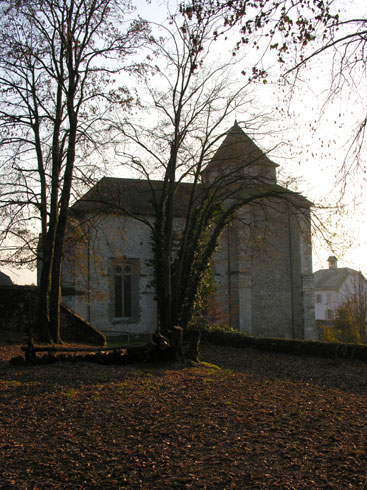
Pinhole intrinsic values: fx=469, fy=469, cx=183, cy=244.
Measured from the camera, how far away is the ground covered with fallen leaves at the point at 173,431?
170 inches

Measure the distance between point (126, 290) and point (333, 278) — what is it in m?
42.9

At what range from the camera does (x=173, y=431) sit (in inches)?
219

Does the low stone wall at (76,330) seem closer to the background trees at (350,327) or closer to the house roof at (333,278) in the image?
the background trees at (350,327)

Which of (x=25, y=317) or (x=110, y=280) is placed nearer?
(x=25, y=317)

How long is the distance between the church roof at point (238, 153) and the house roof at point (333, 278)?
46136mm

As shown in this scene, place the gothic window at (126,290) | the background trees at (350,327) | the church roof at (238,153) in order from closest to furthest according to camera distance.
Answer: the church roof at (238,153) → the background trees at (350,327) → the gothic window at (126,290)

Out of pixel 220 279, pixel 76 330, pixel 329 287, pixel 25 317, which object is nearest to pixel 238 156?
pixel 76 330

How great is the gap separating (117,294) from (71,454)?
2022cm

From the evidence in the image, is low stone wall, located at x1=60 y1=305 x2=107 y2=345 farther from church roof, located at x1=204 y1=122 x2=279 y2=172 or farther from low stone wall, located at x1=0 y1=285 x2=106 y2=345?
church roof, located at x1=204 y1=122 x2=279 y2=172

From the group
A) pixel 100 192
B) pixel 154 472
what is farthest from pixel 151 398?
pixel 100 192

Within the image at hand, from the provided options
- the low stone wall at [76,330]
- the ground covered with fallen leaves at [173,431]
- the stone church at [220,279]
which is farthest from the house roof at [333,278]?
the ground covered with fallen leaves at [173,431]

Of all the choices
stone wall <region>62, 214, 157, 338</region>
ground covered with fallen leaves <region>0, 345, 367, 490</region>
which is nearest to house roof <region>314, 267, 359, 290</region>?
stone wall <region>62, 214, 157, 338</region>

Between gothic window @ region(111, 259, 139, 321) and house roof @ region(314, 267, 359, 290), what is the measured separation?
39.9 m

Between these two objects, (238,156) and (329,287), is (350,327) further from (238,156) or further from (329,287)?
(329,287)
